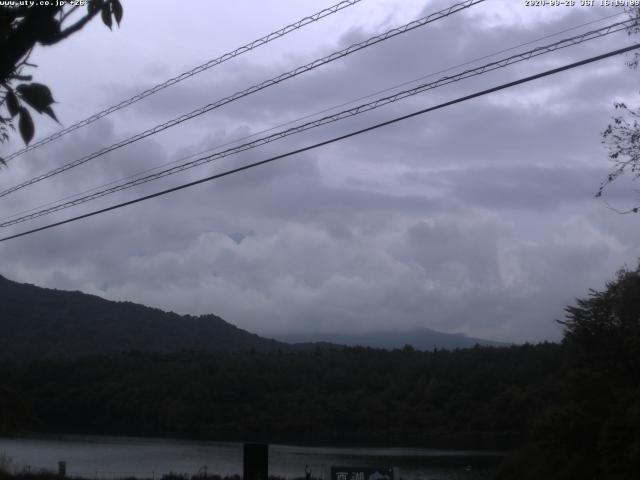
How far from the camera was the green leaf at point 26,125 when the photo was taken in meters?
4.23

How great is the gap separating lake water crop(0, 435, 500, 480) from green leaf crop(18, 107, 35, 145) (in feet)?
127

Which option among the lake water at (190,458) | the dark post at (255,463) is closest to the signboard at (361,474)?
the dark post at (255,463)

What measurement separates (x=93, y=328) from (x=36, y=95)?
447 feet

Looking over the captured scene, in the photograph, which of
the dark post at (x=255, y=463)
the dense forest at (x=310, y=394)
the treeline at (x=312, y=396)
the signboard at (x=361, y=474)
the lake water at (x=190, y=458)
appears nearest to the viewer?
the dark post at (x=255, y=463)

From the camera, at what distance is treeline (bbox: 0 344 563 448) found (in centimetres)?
6981

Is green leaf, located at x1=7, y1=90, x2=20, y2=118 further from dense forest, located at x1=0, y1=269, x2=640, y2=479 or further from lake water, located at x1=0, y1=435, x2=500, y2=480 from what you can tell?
dense forest, located at x1=0, y1=269, x2=640, y2=479

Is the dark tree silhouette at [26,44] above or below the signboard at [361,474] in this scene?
above

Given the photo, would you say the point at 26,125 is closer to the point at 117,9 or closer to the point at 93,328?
the point at 117,9

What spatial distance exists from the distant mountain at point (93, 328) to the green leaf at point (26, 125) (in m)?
94.6

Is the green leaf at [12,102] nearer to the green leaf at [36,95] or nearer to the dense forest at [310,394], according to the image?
the green leaf at [36,95]

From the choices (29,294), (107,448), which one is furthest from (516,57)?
(29,294)

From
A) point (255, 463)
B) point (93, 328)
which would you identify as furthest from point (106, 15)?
point (93, 328)

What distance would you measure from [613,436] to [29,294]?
11509cm

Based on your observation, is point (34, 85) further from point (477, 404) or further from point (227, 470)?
point (477, 404)
